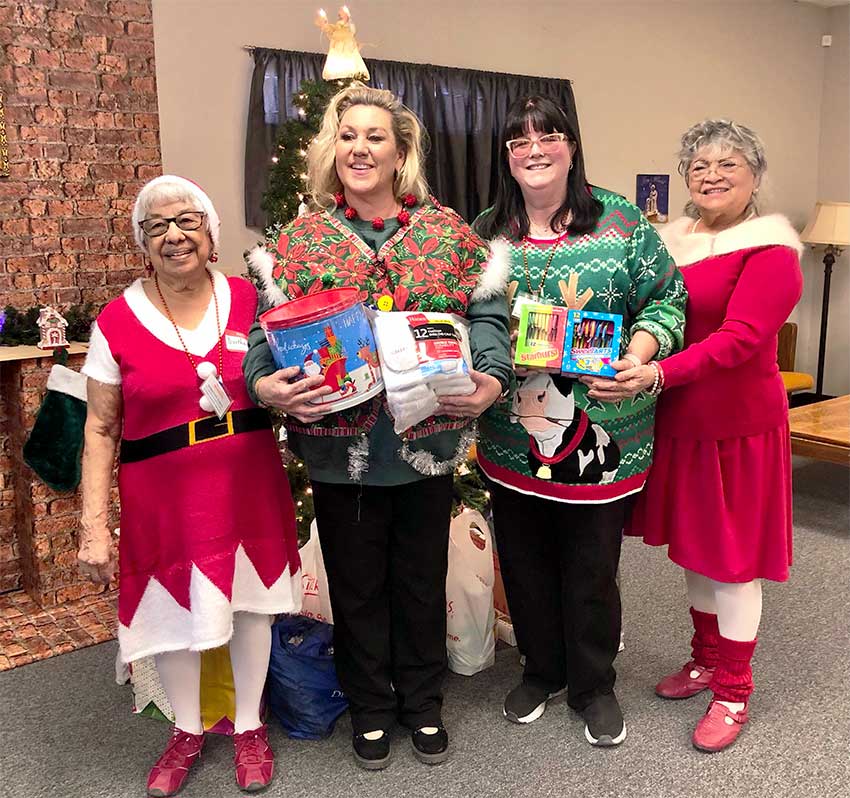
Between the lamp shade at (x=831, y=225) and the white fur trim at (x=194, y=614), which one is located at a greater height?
the lamp shade at (x=831, y=225)

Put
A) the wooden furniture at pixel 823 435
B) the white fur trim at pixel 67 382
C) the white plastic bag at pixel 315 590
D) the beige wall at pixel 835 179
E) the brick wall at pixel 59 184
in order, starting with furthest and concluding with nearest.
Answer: the beige wall at pixel 835 179 → the wooden furniture at pixel 823 435 → the brick wall at pixel 59 184 → the white fur trim at pixel 67 382 → the white plastic bag at pixel 315 590

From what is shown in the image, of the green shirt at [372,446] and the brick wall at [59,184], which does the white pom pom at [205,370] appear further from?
the brick wall at [59,184]

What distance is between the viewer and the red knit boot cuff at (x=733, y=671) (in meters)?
2.07

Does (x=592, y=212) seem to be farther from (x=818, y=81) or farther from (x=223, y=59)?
(x=818, y=81)

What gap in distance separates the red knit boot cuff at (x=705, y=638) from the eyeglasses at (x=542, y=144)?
4.16 feet

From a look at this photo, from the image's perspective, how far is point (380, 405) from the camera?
1.75 metres

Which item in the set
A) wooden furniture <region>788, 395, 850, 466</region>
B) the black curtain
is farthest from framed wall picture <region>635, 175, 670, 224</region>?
wooden furniture <region>788, 395, 850, 466</region>

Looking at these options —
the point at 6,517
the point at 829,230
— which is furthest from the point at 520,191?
the point at 829,230

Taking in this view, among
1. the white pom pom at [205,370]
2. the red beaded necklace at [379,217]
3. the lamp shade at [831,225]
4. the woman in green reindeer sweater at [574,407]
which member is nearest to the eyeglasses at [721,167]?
the woman in green reindeer sweater at [574,407]

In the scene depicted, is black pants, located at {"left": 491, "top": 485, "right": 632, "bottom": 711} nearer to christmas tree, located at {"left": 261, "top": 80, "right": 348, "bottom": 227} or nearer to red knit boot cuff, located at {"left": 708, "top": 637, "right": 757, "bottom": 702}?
red knit boot cuff, located at {"left": 708, "top": 637, "right": 757, "bottom": 702}

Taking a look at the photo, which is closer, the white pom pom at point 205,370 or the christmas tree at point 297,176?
the white pom pom at point 205,370

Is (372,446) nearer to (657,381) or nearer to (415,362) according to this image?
(415,362)

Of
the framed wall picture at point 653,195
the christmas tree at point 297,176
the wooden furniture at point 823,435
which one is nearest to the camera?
the christmas tree at point 297,176

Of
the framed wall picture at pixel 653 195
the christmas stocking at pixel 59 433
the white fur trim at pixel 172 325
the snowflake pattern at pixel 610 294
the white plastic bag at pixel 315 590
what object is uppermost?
the framed wall picture at pixel 653 195
